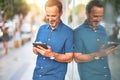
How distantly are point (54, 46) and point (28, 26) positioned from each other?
0.36 meters

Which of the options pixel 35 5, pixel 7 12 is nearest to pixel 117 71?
pixel 35 5

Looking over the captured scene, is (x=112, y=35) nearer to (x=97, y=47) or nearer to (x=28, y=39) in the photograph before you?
(x=97, y=47)

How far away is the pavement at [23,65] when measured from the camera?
2.91 metres

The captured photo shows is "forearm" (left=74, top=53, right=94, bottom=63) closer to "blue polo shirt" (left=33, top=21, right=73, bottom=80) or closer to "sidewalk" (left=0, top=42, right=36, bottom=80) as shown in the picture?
"blue polo shirt" (left=33, top=21, right=73, bottom=80)

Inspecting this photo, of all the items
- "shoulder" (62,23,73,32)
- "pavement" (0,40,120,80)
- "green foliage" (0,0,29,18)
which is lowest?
"pavement" (0,40,120,80)

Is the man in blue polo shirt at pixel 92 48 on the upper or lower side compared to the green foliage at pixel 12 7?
lower

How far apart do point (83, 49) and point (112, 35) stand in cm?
30

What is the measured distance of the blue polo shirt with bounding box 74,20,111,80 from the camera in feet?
9.39

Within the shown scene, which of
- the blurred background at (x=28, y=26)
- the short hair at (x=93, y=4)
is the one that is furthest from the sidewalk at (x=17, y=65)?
the short hair at (x=93, y=4)

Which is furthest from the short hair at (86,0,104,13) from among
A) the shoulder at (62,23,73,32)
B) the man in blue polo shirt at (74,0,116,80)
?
the shoulder at (62,23,73,32)

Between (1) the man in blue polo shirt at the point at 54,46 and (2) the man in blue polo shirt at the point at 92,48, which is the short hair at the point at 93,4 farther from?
(1) the man in blue polo shirt at the point at 54,46

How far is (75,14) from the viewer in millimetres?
2891

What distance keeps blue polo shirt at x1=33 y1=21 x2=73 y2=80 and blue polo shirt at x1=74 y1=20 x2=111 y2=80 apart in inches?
3.6

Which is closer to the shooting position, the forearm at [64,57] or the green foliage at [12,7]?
the forearm at [64,57]
